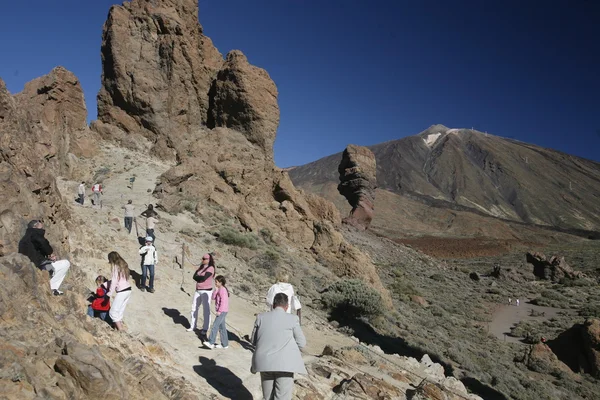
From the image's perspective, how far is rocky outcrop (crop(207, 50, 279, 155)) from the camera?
20969mm

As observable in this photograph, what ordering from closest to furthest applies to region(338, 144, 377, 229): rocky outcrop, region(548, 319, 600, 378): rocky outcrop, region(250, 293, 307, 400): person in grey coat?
1. region(250, 293, 307, 400): person in grey coat
2. region(548, 319, 600, 378): rocky outcrop
3. region(338, 144, 377, 229): rocky outcrop

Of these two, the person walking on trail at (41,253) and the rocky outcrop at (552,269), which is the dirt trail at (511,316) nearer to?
Answer: the rocky outcrop at (552,269)

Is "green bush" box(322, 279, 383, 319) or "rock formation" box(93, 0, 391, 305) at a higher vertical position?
"rock formation" box(93, 0, 391, 305)

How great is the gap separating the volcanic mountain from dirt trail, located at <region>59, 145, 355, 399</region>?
51.7 meters

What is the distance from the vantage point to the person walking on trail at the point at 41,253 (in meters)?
5.30

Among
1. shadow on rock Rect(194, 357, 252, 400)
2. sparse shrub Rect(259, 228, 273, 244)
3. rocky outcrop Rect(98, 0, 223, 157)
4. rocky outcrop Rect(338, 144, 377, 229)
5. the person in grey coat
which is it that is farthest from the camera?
rocky outcrop Rect(338, 144, 377, 229)

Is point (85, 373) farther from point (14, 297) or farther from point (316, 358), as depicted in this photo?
point (316, 358)

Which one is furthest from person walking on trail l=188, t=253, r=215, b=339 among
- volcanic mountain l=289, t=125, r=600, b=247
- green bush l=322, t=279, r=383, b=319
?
volcanic mountain l=289, t=125, r=600, b=247

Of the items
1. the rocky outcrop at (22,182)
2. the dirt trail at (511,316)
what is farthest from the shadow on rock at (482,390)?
the rocky outcrop at (22,182)

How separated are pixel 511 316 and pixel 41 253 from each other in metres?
22.7

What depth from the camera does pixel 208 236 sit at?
15.4m

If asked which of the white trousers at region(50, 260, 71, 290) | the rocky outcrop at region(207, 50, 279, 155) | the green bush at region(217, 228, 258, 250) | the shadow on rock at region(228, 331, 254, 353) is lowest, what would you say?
the shadow on rock at region(228, 331, 254, 353)

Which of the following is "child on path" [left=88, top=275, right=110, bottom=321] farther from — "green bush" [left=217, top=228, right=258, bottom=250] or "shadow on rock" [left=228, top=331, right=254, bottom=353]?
"green bush" [left=217, top=228, right=258, bottom=250]

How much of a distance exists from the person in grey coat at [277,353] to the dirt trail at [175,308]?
1222mm
